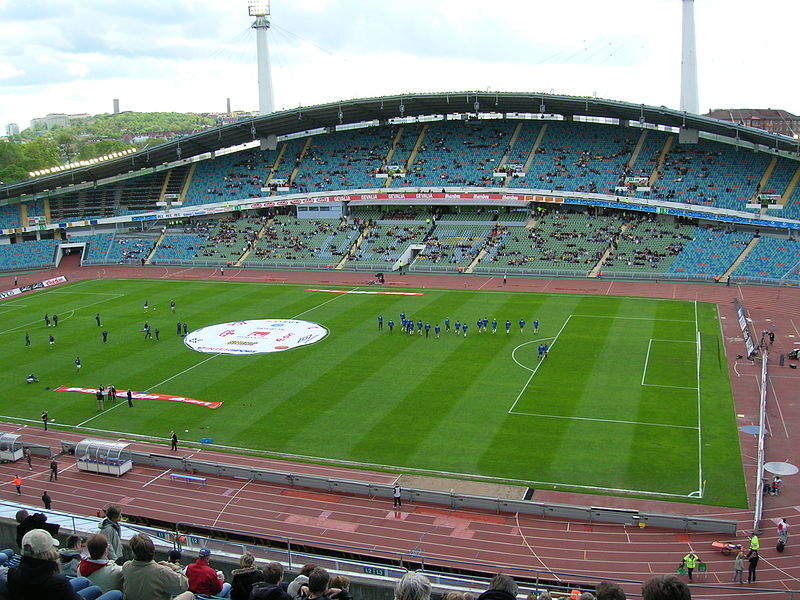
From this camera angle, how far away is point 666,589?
21.3ft

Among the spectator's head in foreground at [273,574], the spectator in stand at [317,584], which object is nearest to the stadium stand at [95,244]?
the spectator's head in foreground at [273,574]

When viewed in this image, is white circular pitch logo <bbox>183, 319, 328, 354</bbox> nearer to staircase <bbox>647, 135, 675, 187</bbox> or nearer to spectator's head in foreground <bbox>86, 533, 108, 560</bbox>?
spectator's head in foreground <bbox>86, 533, 108, 560</bbox>

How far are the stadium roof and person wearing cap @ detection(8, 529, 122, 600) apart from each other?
67.8 metres

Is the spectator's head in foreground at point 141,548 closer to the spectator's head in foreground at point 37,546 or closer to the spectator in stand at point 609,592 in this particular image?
the spectator's head in foreground at point 37,546

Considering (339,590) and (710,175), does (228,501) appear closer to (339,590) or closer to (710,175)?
(339,590)

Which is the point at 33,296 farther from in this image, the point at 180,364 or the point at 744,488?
the point at 744,488

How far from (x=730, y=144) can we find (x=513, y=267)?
2502 centimetres

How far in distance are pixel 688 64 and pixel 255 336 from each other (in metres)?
50.6

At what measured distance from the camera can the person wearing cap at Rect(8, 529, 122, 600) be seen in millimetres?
7336

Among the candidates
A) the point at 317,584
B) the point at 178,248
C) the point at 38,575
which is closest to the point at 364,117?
the point at 178,248

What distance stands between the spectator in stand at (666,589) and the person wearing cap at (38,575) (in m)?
5.56

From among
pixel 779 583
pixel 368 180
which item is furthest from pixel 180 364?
pixel 368 180

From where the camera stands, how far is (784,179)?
6575 centimetres

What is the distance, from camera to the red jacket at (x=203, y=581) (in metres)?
9.34
